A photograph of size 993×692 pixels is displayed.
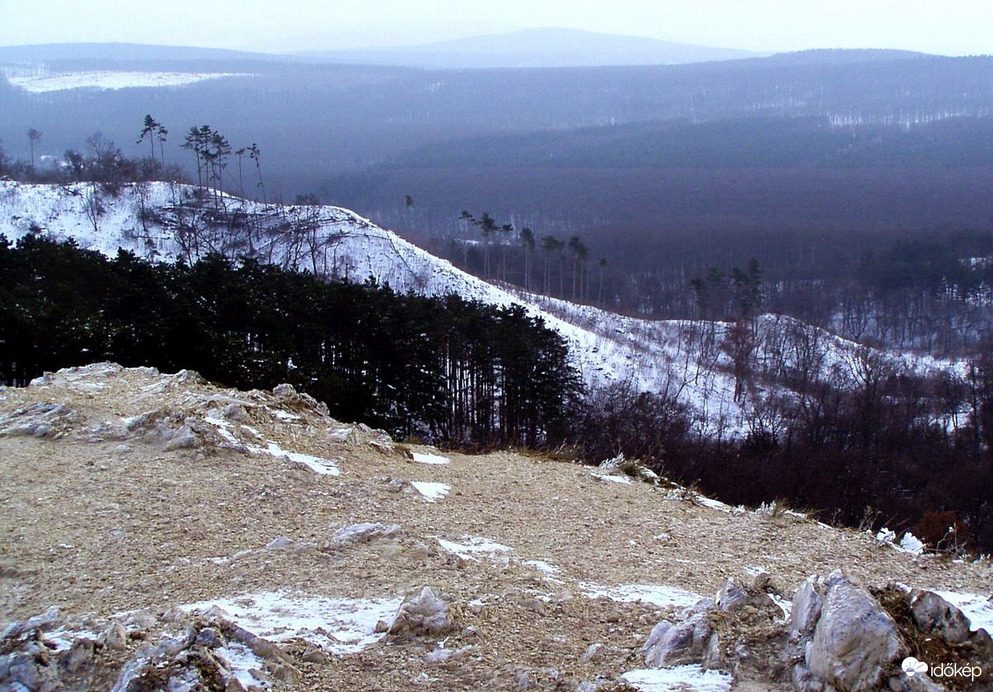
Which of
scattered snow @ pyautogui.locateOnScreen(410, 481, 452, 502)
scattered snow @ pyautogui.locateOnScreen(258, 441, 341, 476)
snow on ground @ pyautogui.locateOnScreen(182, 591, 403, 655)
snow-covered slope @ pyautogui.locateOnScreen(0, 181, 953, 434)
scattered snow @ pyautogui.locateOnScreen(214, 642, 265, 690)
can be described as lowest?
snow-covered slope @ pyautogui.locateOnScreen(0, 181, 953, 434)

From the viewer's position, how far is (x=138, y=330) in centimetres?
1773

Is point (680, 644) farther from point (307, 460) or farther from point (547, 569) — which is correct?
point (307, 460)

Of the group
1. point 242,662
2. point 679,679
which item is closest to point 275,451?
point 242,662

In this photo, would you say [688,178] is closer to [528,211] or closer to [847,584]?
[528,211]

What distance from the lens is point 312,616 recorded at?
4.48m

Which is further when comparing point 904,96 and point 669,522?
point 904,96

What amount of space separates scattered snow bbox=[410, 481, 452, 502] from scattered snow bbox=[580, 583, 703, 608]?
7.45ft

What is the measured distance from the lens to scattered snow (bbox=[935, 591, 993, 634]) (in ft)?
14.0

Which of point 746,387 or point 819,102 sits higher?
point 819,102

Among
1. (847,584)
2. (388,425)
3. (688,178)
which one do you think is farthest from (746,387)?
(688,178)

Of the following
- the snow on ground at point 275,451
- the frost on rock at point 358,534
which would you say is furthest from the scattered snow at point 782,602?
the snow on ground at point 275,451

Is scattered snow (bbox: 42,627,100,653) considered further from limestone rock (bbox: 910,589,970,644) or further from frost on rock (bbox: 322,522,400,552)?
limestone rock (bbox: 910,589,970,644)

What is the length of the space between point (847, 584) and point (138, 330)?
1692 centimetres

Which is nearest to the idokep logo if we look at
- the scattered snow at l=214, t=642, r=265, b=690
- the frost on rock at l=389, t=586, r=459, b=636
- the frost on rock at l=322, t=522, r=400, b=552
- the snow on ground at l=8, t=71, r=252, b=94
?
the frost on rock at l=389, t=586, r=459, b=636
